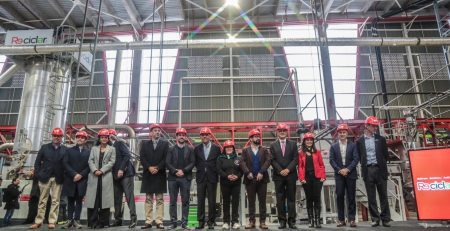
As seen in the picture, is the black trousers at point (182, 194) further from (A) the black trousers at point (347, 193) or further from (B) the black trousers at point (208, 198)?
(A) the black trousers at point (347, 193)

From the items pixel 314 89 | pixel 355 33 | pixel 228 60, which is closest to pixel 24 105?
pixel 228 60

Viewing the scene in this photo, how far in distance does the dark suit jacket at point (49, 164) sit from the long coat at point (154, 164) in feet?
5.23

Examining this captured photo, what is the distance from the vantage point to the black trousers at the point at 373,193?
573 centimetres

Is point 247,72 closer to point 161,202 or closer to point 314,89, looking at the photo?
point 314,89

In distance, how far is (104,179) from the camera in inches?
229

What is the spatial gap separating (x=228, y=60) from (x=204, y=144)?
13.7m

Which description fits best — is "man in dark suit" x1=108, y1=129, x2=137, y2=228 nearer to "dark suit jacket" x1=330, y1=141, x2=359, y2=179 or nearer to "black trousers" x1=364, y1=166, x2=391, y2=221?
"dark suit jacket" x1=330, y1=141, x2=359, y2=179

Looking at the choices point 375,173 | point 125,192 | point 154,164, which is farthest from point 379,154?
point 125,192

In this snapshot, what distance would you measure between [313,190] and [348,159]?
0.92m

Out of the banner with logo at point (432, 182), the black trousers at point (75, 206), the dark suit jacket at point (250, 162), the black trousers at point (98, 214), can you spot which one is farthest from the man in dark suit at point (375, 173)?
the black trousers at point (75, 206)

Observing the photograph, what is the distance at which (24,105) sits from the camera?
1134cm

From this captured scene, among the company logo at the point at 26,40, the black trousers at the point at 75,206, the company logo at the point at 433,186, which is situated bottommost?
the black trousers at the point at 75,206

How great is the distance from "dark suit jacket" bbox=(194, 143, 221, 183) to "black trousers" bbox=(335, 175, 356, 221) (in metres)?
2.32

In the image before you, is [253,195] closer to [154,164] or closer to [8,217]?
[154,164]
